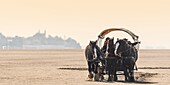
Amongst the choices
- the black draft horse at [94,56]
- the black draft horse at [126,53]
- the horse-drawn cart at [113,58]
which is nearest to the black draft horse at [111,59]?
the horse-drawn cart at [113,58]

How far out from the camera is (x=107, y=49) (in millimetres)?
29266

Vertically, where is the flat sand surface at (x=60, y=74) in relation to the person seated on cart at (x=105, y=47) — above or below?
below

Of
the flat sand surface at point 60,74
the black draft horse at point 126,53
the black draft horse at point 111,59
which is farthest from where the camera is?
the flat sand surface at point 60,74

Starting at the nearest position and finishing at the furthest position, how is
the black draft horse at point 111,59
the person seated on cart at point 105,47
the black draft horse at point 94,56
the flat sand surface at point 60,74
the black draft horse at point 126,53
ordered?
the black draft horse at point 111,59 → the black draft horse at point 126,53 → the flat sand surface at point 60,74 → the black draft horse at point 94,56 → the person seated on cart at point 105,47

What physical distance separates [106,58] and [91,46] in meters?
1.38

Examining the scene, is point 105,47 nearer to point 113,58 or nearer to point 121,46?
point 121,46

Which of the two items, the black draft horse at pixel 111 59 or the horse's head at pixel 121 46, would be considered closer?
the black draft horse at pixel 111 59

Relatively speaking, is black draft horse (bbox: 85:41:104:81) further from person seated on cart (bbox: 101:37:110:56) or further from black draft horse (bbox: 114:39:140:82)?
black draft horse (bbox: 114:39:140:82)

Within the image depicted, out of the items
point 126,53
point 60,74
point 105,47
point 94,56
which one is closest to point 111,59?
point 126,53

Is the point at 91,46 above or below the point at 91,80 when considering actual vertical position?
above

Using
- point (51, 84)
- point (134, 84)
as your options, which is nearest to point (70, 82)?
point (51, 84)

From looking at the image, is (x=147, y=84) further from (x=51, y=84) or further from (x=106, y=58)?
(x=51, y=84)

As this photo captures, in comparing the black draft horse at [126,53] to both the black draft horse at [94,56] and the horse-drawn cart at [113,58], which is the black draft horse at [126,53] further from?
the black draft horse at [94,56]

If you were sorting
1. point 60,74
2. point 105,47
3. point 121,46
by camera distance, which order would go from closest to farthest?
point 121,46, point 105,47, point 60,74
